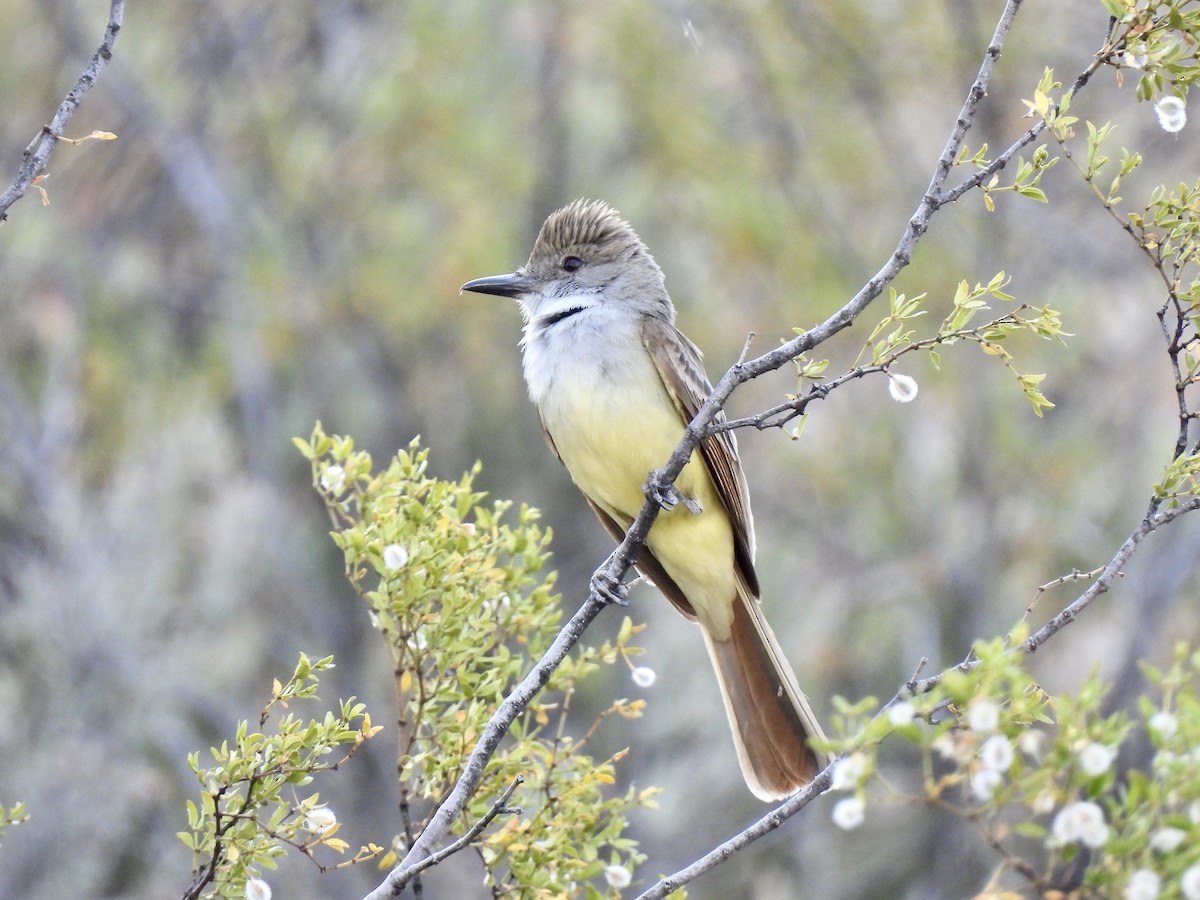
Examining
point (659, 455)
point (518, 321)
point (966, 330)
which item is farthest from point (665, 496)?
point (518, 321)

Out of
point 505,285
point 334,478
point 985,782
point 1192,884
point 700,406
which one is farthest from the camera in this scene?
point 505,285

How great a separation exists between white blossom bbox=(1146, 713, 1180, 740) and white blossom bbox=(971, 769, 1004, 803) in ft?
0.67

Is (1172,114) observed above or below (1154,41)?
below

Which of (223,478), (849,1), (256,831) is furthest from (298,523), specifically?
(256,831)

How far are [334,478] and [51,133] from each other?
3.13ft

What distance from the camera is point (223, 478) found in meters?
8.61

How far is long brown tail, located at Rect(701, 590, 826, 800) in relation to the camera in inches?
158

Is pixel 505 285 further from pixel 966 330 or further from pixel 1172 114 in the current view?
pixel 1172 114

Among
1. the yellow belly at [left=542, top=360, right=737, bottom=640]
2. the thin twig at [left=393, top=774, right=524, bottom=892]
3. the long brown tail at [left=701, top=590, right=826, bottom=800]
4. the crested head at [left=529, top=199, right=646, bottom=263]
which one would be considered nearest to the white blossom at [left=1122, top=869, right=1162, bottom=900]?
the thin twig at [left=393, top=774, right=524, bottom=892]

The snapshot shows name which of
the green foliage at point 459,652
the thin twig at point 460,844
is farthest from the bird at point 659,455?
the thin twig at point 460,844

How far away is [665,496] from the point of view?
3.66 metres

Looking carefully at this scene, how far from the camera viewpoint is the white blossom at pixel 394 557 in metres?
Answer: 2.94

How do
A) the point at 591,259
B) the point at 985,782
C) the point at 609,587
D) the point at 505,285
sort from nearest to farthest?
1. the point at 985,782
2. the point at 609,587
3. the point at 505,285
4. the point at 591,259

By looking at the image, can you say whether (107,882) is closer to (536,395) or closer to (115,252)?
(115,252)
